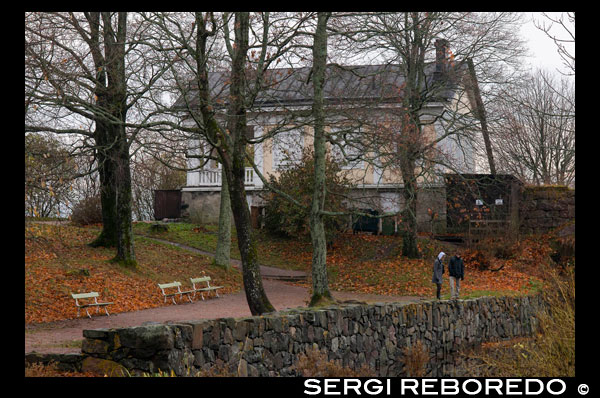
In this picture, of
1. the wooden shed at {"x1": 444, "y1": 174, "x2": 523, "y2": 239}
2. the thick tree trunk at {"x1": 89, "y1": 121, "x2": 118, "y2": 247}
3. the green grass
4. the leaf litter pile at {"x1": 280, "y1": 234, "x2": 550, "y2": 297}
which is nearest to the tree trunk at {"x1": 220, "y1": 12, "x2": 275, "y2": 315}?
the leaf litter pile at {"x1": 280, "y1": 234, "x2": 550, "y2": 297}

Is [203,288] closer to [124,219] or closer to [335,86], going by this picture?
[124,219]

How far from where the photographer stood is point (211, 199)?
3519cm

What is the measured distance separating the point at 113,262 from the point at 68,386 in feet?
45.4

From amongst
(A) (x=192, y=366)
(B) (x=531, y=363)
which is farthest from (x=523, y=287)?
(A) (x=192, y=366)

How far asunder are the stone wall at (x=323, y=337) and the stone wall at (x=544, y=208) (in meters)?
11.1

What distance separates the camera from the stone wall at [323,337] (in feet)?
31.2

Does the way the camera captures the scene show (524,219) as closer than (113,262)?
No

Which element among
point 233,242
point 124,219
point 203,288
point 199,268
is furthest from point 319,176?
point 233,242

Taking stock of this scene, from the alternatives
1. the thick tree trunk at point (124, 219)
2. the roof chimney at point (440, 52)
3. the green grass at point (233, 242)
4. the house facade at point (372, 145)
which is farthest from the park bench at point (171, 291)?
the roof chimney at point (440, 52)

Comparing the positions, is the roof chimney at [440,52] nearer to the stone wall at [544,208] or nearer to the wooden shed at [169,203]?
the stone wall at [544,208]

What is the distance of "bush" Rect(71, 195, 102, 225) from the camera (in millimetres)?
30312

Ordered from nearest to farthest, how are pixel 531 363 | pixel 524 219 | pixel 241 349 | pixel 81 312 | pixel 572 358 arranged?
pixel 572 358, pixel 531 363, pixel 241 349, pixel 81 312, pixel 524 219
